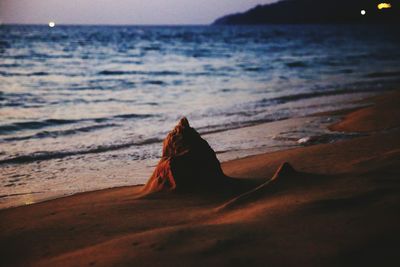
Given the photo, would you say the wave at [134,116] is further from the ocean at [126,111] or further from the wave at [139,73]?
the wave at [139,73]

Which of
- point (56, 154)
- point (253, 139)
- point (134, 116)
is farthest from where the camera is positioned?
point (134, 116)

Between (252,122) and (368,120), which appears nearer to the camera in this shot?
(368,120)

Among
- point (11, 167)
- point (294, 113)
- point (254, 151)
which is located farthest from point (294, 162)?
point (294, 113)

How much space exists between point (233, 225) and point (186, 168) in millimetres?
1499

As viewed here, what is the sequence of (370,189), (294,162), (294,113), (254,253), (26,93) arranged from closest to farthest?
(254,253) → (370,189) → (294,162) → (294,113) → (26,93)

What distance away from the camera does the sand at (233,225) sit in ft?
9.25

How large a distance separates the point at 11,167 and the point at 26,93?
10853 millimetres

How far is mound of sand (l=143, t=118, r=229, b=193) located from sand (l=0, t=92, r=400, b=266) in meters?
0.20

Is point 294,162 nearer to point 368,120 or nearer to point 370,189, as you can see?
point 370,189

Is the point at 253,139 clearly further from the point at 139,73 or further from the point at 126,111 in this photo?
the point at 139,73

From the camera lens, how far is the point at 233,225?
10.7 ft

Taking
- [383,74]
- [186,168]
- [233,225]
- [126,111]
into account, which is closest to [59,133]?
[126,111]

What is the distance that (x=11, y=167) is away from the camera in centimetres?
701

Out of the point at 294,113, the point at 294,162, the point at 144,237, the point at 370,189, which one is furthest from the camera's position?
the point at 294,113
